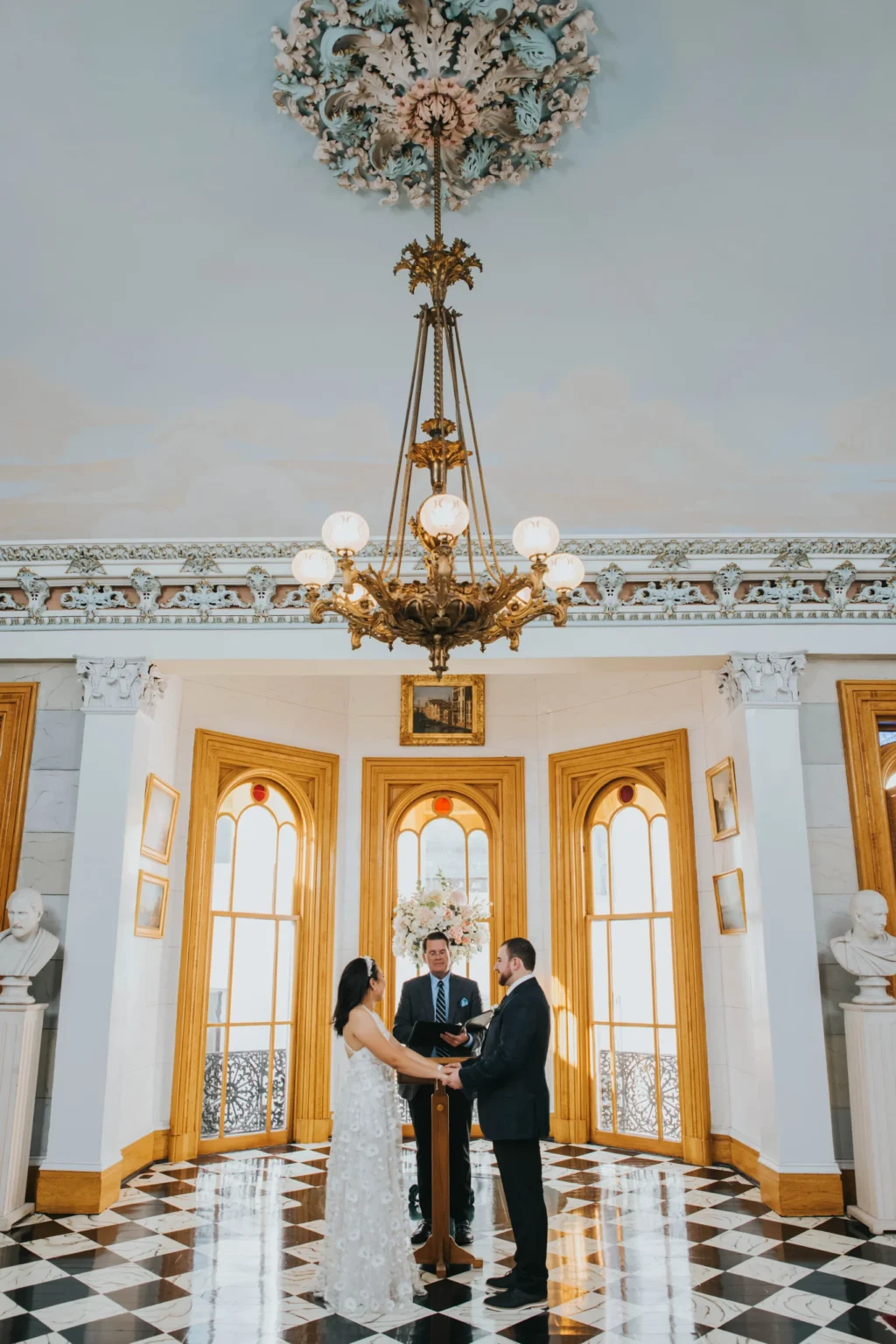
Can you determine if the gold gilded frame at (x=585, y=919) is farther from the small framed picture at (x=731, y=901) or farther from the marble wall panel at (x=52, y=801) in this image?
the marble wall panel at (x=52, y=801)

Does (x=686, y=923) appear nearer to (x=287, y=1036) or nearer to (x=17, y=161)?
(x=287, y=1036)

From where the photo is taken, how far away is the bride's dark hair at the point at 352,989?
14.7 feet

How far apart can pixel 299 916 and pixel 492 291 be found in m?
5.73

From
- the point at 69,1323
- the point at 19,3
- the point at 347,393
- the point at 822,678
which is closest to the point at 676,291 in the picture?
the point at 347,393

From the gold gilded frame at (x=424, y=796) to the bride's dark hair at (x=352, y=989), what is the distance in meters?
4.46

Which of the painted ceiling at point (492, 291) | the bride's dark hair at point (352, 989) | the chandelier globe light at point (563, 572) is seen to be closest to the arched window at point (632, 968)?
the painted ceiling at point (492, 291)

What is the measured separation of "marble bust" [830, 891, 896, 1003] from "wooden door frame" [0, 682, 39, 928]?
5.51 metres

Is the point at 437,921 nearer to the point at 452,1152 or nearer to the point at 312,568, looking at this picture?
the point at 452,1152

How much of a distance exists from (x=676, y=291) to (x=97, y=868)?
17.2 feet

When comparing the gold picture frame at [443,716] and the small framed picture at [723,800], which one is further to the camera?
the gold picture frame at [443,716]

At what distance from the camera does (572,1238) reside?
17.7ft

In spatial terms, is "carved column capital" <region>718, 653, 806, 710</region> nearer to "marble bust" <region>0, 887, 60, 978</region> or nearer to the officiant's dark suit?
the officiant's dark suit

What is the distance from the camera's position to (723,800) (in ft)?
24.2

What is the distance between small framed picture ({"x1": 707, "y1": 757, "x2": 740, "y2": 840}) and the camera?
7.09 meters
